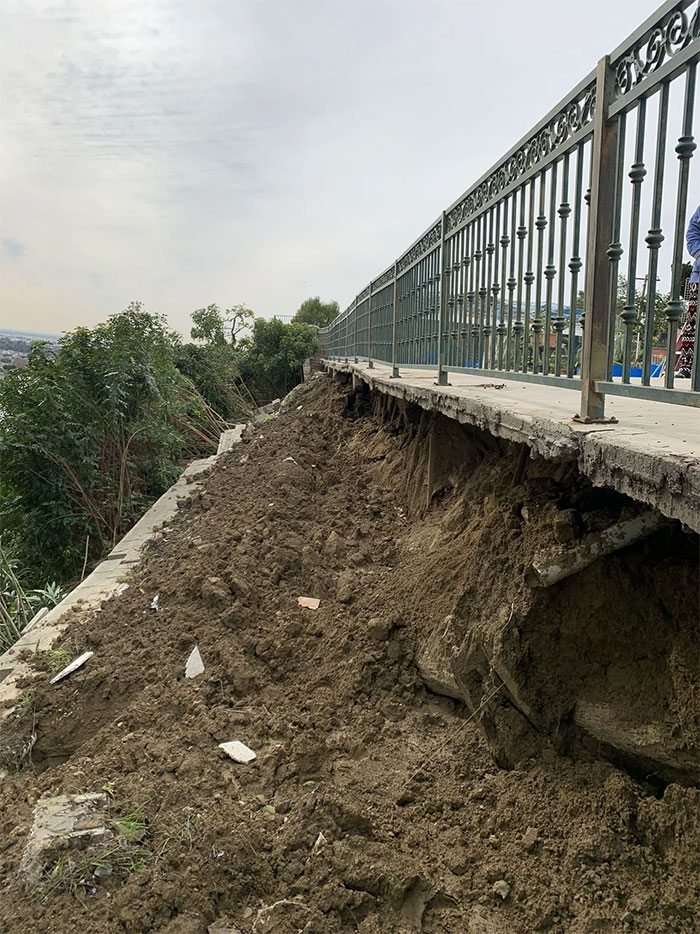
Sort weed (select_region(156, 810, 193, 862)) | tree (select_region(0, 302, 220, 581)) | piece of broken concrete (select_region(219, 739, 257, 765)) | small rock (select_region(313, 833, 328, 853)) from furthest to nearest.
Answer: tree (select_region(0, 302, 220, 581))
piece of broken concrete (select_region(219, 739, 257, 765))
weed (select_region(156, 810, 193, 862))
small rock (select_region(313, 833, 328, 853))

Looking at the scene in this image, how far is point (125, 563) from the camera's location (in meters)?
7.03

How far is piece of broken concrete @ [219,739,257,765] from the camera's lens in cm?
274

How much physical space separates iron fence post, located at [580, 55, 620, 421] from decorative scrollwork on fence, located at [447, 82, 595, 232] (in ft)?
0.52

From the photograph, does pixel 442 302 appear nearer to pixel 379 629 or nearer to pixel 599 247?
pixel 599 247

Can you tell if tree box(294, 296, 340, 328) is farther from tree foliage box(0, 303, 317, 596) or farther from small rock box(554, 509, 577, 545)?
small rock box(554, 509, 577, 545)

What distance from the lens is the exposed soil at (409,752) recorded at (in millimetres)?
1938

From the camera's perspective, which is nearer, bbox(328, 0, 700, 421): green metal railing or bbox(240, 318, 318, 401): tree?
bbox(328, 0, 700, 421): green metal railing

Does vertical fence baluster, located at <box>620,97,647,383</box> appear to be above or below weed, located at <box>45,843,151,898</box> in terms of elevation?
above

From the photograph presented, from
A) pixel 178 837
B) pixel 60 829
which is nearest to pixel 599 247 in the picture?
pixel 178 837

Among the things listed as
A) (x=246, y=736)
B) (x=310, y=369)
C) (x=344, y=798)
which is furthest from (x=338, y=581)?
(x=310, y=369)

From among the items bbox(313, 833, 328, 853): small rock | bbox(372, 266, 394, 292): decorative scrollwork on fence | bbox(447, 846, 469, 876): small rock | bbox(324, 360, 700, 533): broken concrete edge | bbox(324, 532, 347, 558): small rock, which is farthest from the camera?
bbox(372, 266, 394, 292): decorative scrollwork on fence

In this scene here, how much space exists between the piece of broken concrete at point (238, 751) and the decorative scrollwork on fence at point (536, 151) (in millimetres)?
3002

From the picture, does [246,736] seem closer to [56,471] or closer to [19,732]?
[19,732]

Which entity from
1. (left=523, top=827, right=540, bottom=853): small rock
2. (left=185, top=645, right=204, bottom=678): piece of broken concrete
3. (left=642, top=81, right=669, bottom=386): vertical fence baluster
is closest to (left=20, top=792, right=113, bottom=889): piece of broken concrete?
(left=185, top=645, right=204, bottom=678): piece of broken concrete
